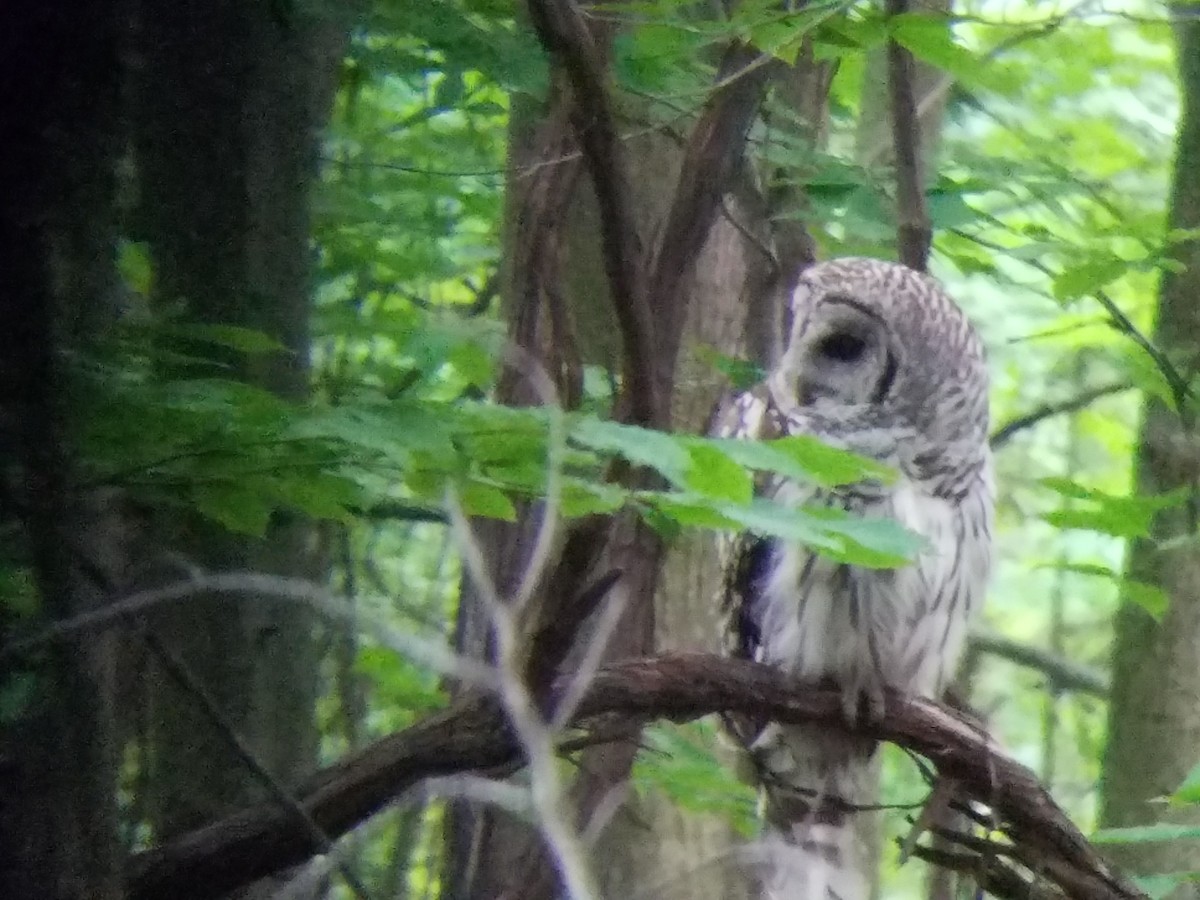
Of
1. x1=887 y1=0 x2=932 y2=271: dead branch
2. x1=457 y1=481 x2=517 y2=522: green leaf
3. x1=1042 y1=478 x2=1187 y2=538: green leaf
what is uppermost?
x1=887 y1=0 x2=932 y2=271: dead branch

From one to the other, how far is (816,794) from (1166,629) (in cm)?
103

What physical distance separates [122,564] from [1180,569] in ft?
6.52

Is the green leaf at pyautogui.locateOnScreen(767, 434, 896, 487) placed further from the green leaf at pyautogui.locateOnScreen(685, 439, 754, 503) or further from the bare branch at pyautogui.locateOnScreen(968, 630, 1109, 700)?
the bare branch at pyautogui.locateOnScreen(968, 630, 1109, 700)

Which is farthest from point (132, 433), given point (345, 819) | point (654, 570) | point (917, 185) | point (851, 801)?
point (851, 801)

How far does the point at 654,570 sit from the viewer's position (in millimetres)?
1165

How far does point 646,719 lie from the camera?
3.62ft

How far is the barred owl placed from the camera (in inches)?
57.2

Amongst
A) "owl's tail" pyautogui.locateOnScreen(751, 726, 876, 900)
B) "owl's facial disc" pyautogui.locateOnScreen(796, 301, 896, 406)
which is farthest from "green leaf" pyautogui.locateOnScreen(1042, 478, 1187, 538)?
"owl's tail" pyautogui.locateOnScreen(751, 726, 876, 900)

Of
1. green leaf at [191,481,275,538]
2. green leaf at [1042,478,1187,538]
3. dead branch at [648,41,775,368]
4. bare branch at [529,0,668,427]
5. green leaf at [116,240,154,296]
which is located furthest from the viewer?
green leaf at [1042,478,1187,538]

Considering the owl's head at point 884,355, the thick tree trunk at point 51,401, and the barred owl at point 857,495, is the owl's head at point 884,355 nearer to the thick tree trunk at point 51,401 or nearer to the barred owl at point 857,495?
the barred owl at point 857,495

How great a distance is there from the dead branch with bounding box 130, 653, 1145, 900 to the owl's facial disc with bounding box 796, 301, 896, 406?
35cm

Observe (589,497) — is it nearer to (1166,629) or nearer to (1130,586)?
(1130,586)

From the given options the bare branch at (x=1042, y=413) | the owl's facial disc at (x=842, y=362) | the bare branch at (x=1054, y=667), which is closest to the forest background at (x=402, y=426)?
the owl's facial disc at (x=842, y=362)

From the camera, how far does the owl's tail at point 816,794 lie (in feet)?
5.00
